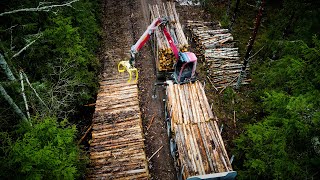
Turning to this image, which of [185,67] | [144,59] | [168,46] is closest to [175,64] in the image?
Result: [185,67]

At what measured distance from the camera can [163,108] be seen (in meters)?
15.0

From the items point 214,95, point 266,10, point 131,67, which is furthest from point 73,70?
point 266,10

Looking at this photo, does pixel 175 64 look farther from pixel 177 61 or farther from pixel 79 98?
pixel 79 98

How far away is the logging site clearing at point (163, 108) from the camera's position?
11.2 meters

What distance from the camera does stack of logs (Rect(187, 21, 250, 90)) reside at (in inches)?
642

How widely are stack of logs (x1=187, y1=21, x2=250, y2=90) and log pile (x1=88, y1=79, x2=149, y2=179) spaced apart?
5.48 m

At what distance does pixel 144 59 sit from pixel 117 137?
723 centimetres

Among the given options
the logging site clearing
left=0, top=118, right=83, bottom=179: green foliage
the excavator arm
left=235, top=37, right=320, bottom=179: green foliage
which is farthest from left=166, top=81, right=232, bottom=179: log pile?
left=0, top=118, right=83, bottom=179: green foliage

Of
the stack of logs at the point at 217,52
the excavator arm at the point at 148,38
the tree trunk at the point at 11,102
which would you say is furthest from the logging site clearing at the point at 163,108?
the tree trunk at the point at 11,102

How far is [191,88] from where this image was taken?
45.8 feet

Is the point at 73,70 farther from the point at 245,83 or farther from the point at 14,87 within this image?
the point at 245,83

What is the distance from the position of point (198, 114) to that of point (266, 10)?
13734 mm

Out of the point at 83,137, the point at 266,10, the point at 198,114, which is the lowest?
the point at 83,137

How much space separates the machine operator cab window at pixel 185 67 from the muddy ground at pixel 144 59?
61.4 inches
